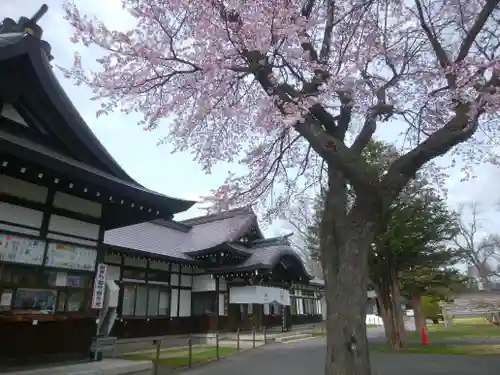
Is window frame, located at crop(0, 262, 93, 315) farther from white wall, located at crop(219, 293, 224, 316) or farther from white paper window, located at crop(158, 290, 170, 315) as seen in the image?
white wall, located at crop(219, 293, 224, 316)

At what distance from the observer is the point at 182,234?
23672mm

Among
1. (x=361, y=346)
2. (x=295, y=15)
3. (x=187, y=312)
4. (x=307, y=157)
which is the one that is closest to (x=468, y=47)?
(x=295, y=15)

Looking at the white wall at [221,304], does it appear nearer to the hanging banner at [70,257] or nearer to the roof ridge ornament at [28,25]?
the hanging banner at [70,257]

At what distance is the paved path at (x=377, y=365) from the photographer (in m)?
9.47

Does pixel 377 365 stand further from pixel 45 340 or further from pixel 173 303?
pixel 173 303

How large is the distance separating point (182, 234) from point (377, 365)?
15.5 m

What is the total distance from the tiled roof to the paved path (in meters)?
6.06

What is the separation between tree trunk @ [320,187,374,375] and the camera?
528cm

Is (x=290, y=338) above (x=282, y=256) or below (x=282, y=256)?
below

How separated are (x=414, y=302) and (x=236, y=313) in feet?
34.8

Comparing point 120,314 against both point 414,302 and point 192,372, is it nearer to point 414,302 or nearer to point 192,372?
point 192,372

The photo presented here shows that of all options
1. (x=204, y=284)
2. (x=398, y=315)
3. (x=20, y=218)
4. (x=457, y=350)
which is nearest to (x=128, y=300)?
(x=204, y=284)

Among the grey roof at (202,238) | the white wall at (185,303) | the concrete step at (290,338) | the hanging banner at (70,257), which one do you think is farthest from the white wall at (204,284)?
the hanging banner at (70,257)

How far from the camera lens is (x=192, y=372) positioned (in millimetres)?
10086
